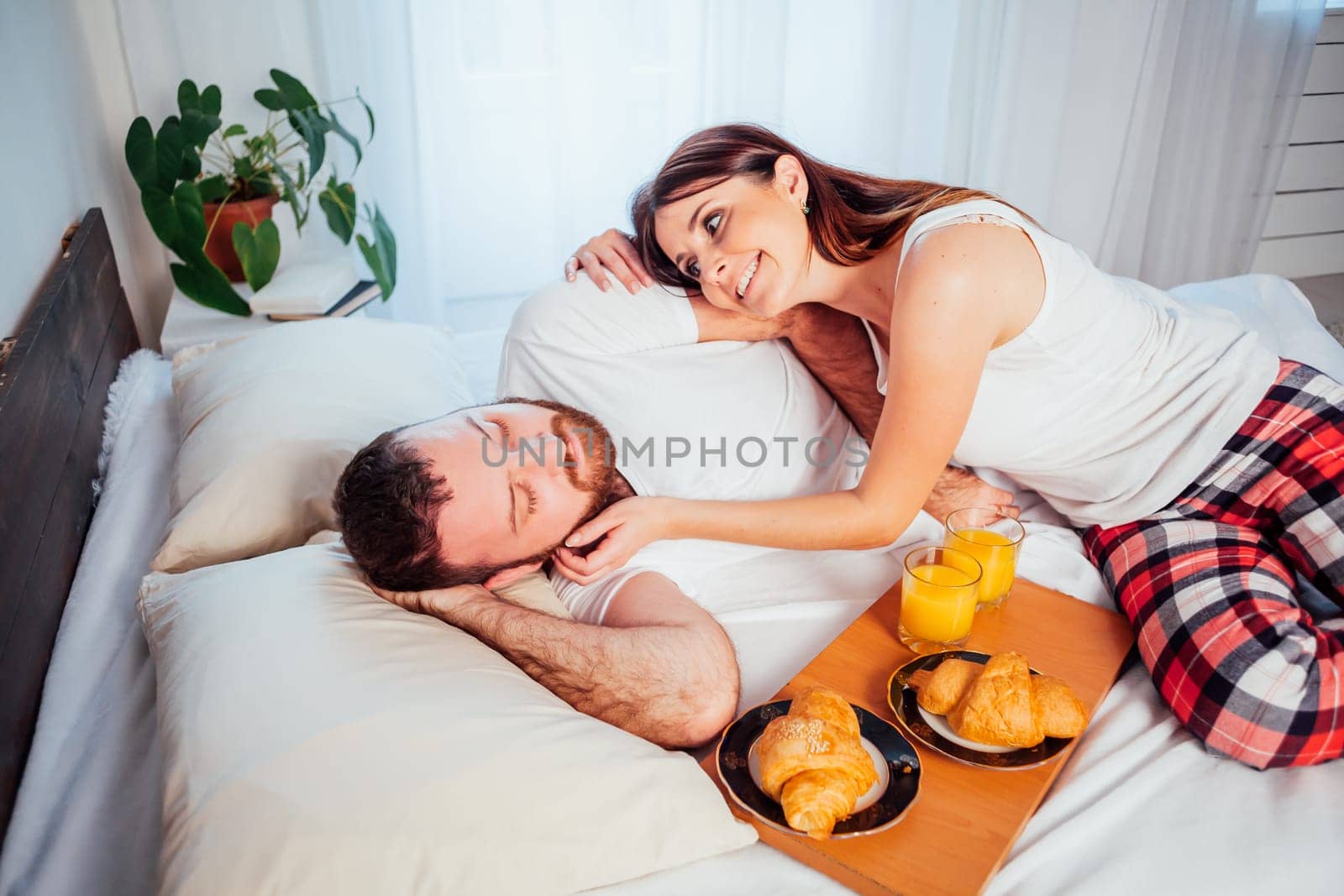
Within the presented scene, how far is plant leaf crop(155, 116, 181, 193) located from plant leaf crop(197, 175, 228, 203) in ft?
0.31

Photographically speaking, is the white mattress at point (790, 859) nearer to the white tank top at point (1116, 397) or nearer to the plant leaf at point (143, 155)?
the white tank top at point (1116, 397)

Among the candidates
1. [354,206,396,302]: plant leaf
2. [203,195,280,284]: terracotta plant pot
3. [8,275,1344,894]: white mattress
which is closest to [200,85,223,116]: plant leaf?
[203,195,280,284]: terracotta plant pot

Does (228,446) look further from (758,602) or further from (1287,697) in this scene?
(1287,697)

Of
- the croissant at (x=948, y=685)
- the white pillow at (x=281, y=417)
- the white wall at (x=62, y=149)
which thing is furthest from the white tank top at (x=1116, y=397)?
the white wall at (x=62, y=149)

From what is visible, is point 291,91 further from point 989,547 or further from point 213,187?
point 989,547

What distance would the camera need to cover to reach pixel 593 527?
1417 millimetres

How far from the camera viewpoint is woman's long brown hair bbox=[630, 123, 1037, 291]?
1.51 metres

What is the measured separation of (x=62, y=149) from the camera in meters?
2.09

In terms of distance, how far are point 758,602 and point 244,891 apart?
2.75ft

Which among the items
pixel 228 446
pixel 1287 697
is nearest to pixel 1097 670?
pixel 1287 697

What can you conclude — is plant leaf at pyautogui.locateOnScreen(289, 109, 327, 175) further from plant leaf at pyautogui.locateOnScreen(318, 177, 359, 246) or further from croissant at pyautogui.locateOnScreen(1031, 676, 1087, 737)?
croissant at pyautogui.locateOnScreen(1031, 676, 1087, 737)

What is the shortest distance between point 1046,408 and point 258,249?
1.82 m

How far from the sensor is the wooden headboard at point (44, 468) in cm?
121

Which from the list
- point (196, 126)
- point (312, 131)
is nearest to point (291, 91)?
point (312, 131)
